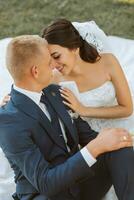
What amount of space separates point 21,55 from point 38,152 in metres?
0.48

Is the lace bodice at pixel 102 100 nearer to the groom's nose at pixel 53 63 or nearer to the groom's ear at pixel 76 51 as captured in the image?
the groom's ear at pixel 76 51

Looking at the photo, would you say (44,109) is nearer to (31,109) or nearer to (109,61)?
(31,109)

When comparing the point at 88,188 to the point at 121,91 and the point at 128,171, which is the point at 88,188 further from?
the point at 121,91

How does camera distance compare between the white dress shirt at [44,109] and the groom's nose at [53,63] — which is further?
the groom's nose at [53,63]

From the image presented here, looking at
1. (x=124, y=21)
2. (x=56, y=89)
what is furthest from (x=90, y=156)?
(x=124, y=21)

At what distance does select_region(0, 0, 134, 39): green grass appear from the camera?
19.2 feet

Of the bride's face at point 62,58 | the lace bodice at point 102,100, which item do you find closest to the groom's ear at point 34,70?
the bride's face at point 62,58

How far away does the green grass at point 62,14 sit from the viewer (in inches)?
231

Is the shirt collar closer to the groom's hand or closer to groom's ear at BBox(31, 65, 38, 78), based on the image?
groom's ear at BBox(31, 65, 38, 78)

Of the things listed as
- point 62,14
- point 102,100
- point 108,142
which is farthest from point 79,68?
point 62,14

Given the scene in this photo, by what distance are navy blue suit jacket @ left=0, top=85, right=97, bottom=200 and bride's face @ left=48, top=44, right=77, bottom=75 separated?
0.36m

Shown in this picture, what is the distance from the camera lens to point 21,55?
A: 2668mm

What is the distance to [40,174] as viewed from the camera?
267cm

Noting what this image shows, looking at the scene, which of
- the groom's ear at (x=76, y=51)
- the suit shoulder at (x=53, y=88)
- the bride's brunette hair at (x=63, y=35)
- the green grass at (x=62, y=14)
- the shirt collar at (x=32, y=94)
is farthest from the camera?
the green grass at (x=62, y=14)
